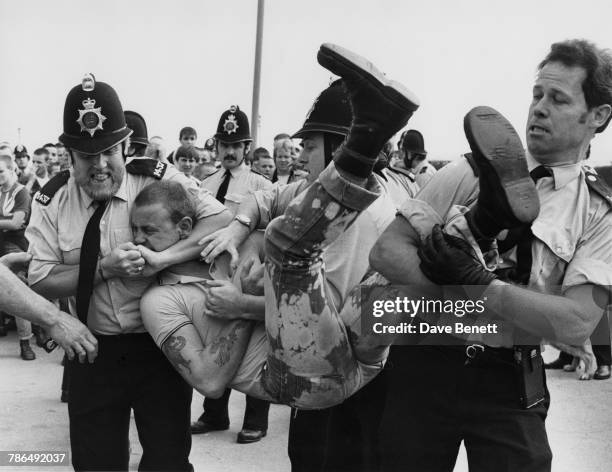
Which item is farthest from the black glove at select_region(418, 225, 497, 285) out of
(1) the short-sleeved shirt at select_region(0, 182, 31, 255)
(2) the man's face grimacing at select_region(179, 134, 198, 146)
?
(2) the man's face grimacing at select_region(179, 134, 198, 146)

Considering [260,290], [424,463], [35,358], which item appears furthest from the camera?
[35,358]

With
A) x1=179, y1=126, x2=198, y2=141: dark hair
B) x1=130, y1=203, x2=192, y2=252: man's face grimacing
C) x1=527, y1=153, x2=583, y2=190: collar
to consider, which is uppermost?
x1=527, y1=153, x2=583, y2=190: collar

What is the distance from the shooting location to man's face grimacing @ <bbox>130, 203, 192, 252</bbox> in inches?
125

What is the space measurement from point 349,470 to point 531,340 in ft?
3.72

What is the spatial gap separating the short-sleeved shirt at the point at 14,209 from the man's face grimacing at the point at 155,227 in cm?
540

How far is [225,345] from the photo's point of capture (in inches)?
115

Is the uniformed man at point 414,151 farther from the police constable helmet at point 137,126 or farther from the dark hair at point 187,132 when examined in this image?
the police constable helmet at point 137,126

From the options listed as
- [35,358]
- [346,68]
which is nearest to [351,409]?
[346,68]

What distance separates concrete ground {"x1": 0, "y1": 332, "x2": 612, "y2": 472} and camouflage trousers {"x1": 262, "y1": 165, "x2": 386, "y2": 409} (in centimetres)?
258

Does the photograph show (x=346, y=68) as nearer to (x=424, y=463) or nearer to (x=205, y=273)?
(x=424, y=463)

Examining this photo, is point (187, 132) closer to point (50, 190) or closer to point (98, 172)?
point (50, 190)

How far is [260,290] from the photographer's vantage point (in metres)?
3.01

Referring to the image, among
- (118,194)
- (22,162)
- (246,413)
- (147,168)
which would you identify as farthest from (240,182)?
(22,162)

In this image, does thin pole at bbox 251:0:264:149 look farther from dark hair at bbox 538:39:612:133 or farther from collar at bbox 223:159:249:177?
dark hair at bbox 538:39:612:133
